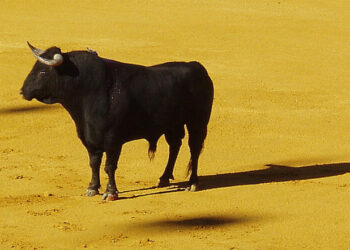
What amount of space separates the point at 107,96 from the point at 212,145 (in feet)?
12.3

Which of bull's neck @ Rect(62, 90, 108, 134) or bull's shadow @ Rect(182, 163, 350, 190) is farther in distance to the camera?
bull's shadow @ Rect(182, 163, 350, 190)

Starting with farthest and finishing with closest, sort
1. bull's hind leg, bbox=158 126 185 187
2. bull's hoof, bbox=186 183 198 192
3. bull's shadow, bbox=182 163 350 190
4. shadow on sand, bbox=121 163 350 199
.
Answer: bull's shadow, bbox=182 163 350 190
shadow on sand, bbox=121 163 350 199
bull's hind leg, bbox=158 126 185 187
bull's hoof, bbox=186 183 198 192

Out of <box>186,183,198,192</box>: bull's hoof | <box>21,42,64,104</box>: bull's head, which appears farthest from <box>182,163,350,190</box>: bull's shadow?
<box>21,42,64,104</box>: bull's head

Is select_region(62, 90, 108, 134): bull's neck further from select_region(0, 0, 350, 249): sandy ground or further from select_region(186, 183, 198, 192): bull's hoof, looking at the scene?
select_region(186, 183, 198, 192): bull's hoof

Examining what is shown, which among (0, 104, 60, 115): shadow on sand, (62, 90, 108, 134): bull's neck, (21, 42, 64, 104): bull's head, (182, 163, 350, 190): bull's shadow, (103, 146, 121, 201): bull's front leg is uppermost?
(21, 42, 64, 104): bull's head

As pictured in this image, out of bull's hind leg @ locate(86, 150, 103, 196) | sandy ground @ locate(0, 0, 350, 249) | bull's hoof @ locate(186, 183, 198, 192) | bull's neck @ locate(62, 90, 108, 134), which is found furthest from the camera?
bull's hoof @ locate(186, 183, 198, 192)

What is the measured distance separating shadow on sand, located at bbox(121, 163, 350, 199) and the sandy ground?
1.1 inches

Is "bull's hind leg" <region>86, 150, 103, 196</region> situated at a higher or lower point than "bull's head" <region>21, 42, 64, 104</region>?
lower

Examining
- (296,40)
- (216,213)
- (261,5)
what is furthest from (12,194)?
(261,5)

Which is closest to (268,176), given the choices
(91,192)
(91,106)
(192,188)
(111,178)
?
(192,188)

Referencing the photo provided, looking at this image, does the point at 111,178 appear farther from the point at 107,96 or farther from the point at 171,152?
the point at 171,152

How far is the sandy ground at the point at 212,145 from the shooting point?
11.6 meters

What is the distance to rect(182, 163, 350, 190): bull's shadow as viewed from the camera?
13742mm

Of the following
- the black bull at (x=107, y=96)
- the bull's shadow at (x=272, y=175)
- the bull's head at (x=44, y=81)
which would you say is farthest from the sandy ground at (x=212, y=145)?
the bull's head at (x=44, y=81)
